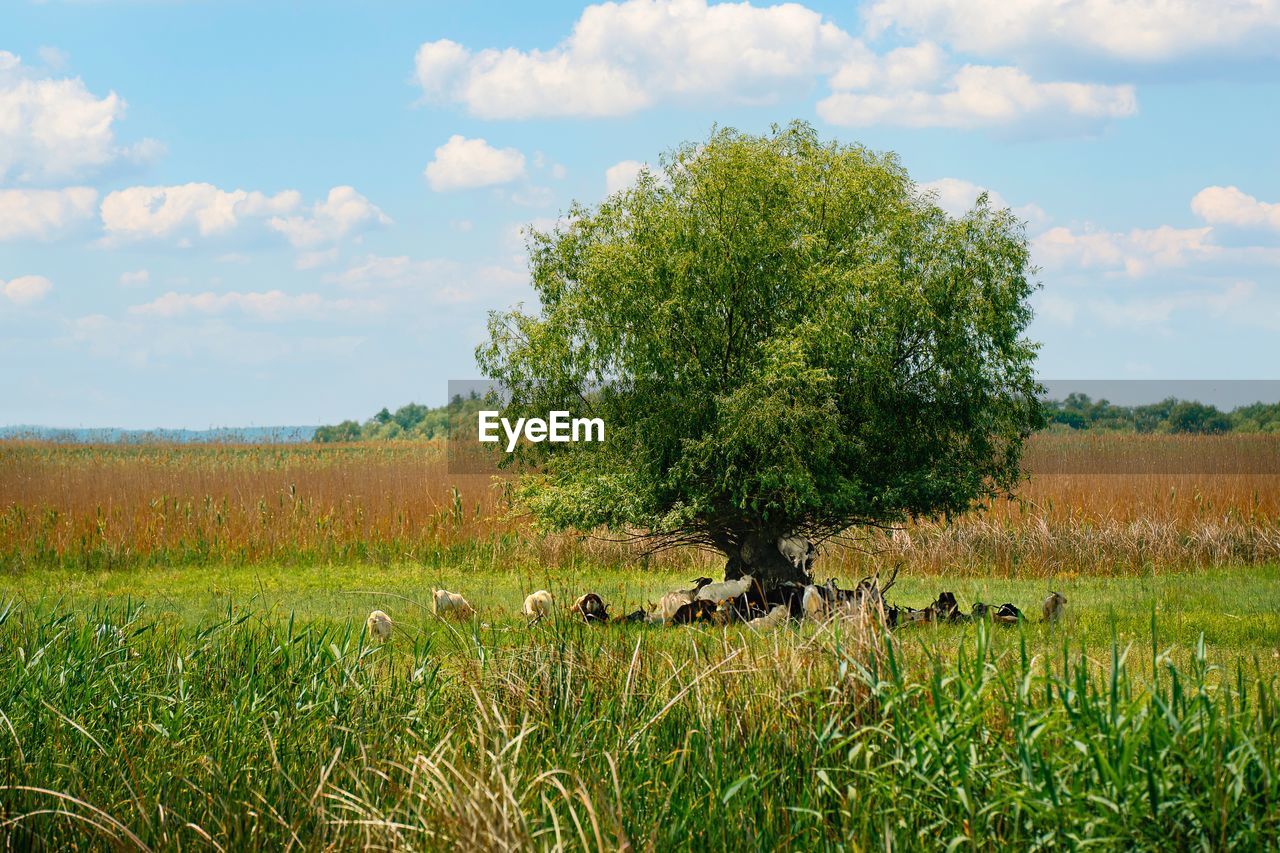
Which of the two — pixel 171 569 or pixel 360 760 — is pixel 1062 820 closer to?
pixel 360 760

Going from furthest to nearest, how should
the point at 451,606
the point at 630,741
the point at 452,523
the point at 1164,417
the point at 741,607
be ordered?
the point at 1164,417
the point at 452,523
the point at 451,606
the point at 741,607
the point at 630,741

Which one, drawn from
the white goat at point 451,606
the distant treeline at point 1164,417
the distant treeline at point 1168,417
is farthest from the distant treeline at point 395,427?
the white goat at point 451,606

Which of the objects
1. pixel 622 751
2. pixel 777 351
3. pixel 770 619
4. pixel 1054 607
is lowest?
pixel 1054 607

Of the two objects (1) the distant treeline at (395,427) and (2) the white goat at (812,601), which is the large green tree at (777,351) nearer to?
(2) the white goat at (812,601)

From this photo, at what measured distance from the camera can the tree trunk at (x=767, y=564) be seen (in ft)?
30.7

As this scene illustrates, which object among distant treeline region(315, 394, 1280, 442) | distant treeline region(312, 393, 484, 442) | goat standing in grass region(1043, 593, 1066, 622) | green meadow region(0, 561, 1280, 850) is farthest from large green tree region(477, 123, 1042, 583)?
distant treeline region(312, 393, 484, 442)

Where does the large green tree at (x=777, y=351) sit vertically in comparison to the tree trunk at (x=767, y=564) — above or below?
above

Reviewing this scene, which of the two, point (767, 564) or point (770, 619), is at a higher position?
point (767, 564)

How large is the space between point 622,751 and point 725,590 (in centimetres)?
478

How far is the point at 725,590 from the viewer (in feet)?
30.1

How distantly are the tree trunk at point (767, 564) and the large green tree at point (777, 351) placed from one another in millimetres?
90

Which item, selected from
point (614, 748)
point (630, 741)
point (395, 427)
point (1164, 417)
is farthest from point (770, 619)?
point (395, 427)

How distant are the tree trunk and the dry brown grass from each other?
92.2 inches

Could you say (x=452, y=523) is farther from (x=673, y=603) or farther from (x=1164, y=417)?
(x=1164, y=417)
